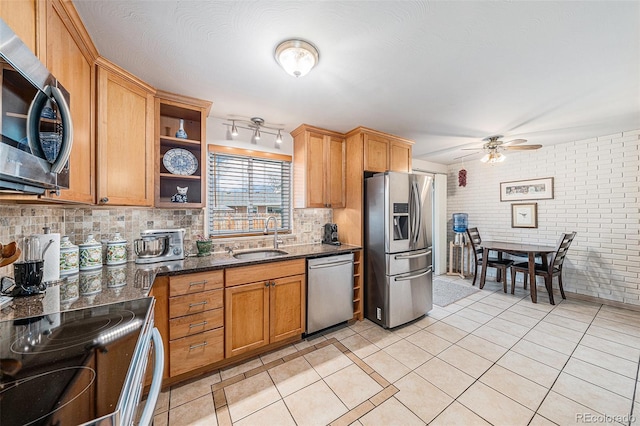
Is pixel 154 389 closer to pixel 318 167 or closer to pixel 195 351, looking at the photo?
pixel 195 351

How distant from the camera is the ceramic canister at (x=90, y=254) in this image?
177cm

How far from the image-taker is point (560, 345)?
7.97 feet

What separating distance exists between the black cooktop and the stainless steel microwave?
1.78 ft

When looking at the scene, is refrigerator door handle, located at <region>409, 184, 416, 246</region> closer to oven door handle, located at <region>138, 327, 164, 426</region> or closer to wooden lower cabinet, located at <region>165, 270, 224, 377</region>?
wooden lower cabinet, located at <region>165, 270, 224, 377</region>

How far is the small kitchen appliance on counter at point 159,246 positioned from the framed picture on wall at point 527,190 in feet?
17.1

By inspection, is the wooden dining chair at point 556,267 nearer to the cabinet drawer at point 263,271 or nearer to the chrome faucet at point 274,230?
the cabinet drawer at point 263,271

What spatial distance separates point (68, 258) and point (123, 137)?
923 mm

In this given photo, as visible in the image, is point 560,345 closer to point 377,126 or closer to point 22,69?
point 377,126

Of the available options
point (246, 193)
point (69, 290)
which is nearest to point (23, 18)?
point (69, 290)

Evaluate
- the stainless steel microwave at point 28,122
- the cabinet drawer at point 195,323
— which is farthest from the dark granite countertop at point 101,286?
the stainless steel microwave at point 28,122

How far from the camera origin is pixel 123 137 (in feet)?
5.92

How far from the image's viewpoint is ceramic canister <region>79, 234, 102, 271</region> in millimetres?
1773

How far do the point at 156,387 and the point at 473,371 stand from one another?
2358 millimetres

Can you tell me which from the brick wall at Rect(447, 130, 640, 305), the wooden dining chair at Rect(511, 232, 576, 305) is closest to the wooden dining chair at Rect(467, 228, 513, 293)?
the wooden dining chair at Rect(511, 232, 576, 305)
